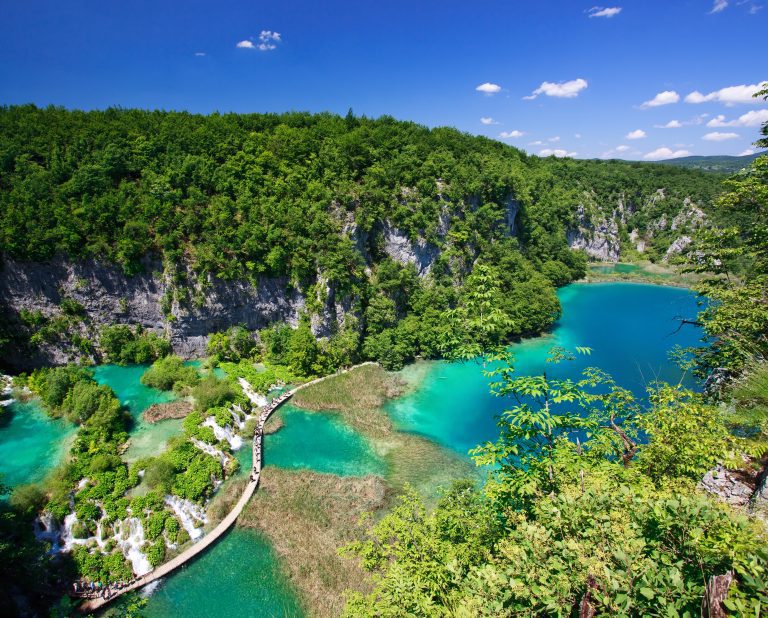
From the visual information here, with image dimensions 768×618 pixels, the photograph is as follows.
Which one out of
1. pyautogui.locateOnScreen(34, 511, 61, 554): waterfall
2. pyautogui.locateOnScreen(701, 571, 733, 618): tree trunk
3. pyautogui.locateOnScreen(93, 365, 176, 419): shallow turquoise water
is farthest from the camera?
pyautogui.locateOnScreen(93, 365, 176, 419): shallow turquoise water

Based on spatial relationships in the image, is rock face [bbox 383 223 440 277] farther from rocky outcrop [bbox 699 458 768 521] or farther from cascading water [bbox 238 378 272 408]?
rocky outcrop [bbox 699 458 768 521]

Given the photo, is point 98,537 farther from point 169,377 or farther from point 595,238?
point 595,238

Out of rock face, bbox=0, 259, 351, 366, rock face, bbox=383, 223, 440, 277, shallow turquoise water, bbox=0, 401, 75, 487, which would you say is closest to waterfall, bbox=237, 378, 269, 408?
rock face, bbox=0, 259, 351, 366

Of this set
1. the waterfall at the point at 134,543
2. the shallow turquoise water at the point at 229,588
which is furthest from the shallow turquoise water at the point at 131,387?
the shallow turquoise water at the point at 229,588

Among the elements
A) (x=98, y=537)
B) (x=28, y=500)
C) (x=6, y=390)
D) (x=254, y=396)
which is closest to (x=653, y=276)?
(x=254, y=396)

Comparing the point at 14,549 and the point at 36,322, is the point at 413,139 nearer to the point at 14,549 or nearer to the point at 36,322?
the point at 36,322

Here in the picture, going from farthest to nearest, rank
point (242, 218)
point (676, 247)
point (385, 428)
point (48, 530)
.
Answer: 1. point (676, 247)
2. point (242, 218)
3. point (385, 428)
4. point (48, 530)
